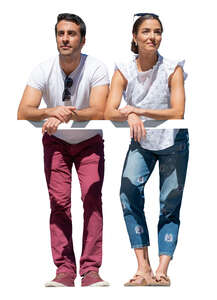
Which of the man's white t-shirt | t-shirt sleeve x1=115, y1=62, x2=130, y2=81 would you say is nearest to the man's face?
the man's white t-shirt

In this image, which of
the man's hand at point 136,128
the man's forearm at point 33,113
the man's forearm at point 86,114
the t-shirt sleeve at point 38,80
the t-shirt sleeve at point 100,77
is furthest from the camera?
the t-shirt sleeve at point 38,80

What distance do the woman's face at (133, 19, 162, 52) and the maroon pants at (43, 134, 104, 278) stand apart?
0.81 metres

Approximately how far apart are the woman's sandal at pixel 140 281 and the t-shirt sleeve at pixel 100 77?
1460 millimetres

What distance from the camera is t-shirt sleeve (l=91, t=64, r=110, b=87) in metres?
9.53

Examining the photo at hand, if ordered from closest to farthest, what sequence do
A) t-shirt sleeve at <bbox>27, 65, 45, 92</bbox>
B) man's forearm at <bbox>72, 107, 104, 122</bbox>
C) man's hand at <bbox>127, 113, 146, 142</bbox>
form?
man's hand at <bbox>127, 113, 146, 142</bbox>, man's forearm at <bbox>72, 107, 104, 122</bbox>, t-shirt sleeve at <bbox>27, 65, 45, 92</bbox>

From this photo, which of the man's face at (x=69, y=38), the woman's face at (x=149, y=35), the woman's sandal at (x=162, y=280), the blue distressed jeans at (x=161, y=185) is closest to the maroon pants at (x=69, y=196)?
the blue distressed jeans at (x=161, y=185)

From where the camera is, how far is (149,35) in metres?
9.37

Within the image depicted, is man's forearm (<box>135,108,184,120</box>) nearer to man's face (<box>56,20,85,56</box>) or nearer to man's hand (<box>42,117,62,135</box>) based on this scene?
man's hand (<box>42,117,62,135</box>)

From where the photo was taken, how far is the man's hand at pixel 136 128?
909 cm

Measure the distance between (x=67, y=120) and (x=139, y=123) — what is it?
55cm

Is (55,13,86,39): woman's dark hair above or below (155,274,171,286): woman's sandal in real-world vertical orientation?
above

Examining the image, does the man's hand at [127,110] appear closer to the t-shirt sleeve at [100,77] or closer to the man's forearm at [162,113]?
the man's forearm at [162,113]

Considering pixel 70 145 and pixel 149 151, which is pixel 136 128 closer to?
pixel 149 151

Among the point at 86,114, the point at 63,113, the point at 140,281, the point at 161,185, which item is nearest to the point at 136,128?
the point at 86,114
